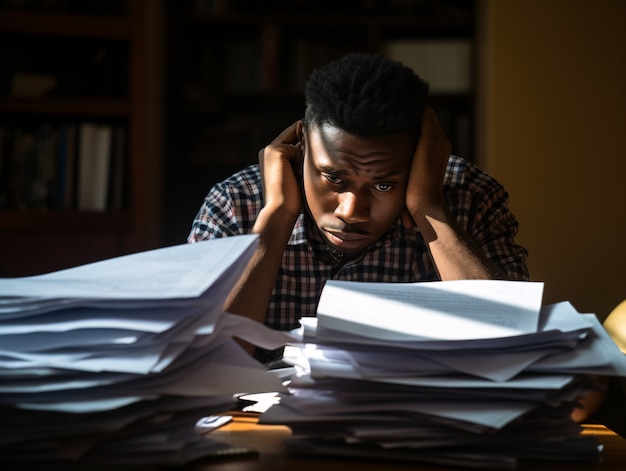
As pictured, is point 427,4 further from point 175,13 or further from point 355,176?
point 355,176

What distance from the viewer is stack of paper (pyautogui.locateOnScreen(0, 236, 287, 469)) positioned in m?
0.64

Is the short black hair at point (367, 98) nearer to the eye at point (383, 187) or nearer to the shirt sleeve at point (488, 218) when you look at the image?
the eye at point (383, 187)

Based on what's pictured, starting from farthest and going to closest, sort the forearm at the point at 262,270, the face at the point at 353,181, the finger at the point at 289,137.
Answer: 1. the finger at the point at 289,137
2. the face at the point at 353,181
3. the forearm at the point at 262,270

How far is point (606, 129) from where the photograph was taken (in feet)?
11.3

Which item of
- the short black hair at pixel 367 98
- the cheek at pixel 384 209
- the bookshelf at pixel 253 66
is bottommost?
the cheek at pixel 384 209

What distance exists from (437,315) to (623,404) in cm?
22

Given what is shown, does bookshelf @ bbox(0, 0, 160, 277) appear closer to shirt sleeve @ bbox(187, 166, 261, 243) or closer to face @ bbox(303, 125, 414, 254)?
shirt sleeve @ bbox(187, 166, 261, 243)

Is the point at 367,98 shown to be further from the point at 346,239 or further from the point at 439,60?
the point at 439,60

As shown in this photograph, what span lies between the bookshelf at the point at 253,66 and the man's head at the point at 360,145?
7.20 ft

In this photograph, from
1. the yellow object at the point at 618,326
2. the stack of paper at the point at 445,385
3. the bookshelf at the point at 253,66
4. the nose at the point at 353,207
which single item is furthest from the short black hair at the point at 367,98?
the bookshelf at the point at 253,66

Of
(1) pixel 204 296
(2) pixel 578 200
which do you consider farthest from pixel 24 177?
(1) pixel 204 296

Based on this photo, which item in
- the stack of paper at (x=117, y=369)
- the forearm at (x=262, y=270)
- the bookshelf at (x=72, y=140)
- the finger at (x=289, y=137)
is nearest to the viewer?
the stack of paper at (x=117, y=369)

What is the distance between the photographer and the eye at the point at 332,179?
1.35 metres

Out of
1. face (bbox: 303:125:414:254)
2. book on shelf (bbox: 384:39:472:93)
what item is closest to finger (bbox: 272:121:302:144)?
face (bbox: 303:125:414:254)
